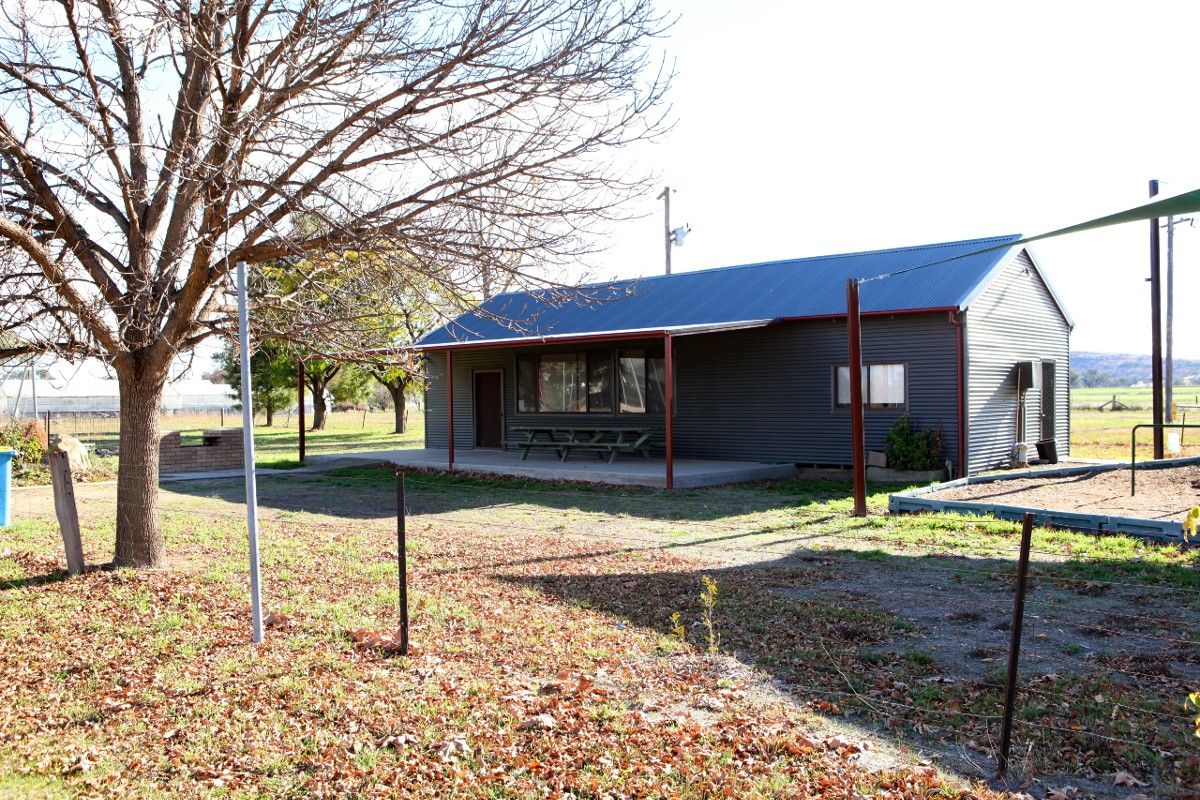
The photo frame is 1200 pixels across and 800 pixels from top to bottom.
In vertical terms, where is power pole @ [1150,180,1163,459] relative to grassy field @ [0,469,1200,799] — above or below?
above

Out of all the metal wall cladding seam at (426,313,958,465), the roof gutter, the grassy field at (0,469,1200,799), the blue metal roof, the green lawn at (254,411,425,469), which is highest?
the blue metal roof

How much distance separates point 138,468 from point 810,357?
12711mm

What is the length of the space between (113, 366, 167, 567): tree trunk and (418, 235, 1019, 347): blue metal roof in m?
7.19

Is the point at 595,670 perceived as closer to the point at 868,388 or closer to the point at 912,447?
the point at 912,447

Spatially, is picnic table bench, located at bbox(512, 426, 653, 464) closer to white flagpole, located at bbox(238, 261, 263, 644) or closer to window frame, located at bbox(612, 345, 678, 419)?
window frame, located at bbox(612, 345, 678, 419)

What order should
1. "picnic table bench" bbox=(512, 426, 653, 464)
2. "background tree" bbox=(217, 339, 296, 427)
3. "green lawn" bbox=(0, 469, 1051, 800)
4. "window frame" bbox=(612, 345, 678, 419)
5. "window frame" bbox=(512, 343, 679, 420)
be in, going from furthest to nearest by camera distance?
"background tree" bbox=(217, 339, 296, 427) → "window frame" bbox=(512, 343, 679, 420) → "window frame" bbox=(612, 345, 678, 419) → "picnic table bench" bbox=(512, 426, 653, 464) → "green lawn" bbox=(0, 469, 1051, 800)

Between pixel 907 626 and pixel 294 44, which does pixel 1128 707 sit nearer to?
pixel 907 626

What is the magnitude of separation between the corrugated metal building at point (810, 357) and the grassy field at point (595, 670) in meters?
6.70

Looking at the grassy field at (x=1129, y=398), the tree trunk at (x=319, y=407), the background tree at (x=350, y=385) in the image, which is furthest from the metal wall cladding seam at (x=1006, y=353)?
the tree trunk at (x=319, y=407)

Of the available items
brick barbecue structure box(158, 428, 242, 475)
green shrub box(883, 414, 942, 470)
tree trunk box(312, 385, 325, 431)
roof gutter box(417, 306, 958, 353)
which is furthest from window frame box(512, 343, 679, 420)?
tree trunk box(312, 385, 325, 431)

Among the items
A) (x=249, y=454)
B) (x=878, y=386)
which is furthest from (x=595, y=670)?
(x=878, y=386)

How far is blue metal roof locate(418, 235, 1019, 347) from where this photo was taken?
55.5 ft

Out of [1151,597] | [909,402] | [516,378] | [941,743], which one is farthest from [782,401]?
[941,743]

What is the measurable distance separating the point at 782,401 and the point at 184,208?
12.7 metres
